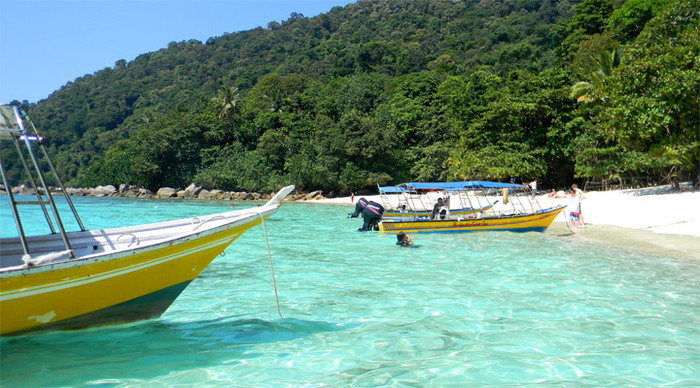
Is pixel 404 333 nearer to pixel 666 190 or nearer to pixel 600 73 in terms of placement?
pixel 666 190

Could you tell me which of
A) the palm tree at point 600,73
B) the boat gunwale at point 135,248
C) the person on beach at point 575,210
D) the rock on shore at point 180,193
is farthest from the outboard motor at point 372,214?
the rock on shore at point 180,193

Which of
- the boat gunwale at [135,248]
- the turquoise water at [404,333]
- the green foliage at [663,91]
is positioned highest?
the green foliage at [663,91]

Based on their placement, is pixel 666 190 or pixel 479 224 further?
pixel 666 190

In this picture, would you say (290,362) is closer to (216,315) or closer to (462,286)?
(216,315)

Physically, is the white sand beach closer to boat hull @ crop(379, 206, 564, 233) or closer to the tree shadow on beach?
the tree shadow on beach

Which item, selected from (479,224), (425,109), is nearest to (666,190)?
(479,224)

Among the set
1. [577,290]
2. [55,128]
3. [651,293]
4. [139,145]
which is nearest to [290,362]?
[577,290]

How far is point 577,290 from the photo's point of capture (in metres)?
9.87

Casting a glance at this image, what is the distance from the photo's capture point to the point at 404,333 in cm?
726

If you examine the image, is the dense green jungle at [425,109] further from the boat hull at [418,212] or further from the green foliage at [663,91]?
the boat hull at [418,212]

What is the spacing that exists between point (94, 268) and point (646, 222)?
21055 millimetres

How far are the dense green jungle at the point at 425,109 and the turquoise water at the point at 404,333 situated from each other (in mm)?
3530

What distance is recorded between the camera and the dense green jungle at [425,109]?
24.5 meters

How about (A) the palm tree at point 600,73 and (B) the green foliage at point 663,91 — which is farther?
(A) the palm tree at point 600,73
